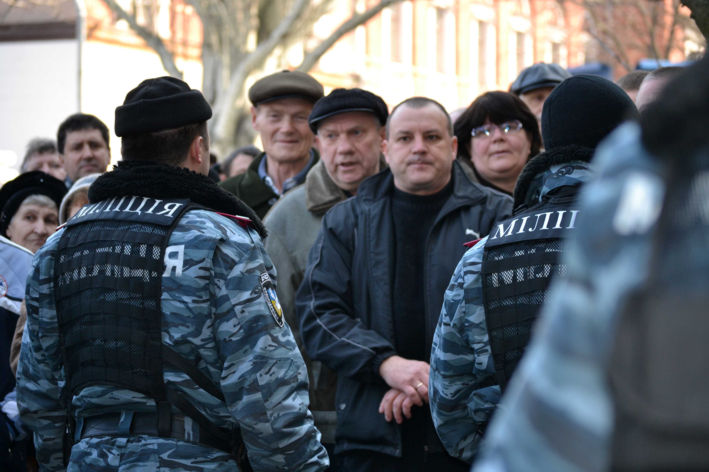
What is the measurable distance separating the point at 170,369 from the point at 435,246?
4.83 feet

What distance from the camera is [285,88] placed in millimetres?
5691

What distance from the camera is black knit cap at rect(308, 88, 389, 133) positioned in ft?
16.8

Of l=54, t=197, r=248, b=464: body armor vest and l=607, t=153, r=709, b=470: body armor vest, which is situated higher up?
l=607, t=153, r=709, b=470: body armor vest

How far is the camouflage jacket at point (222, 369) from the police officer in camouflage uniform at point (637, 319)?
196 centimetres

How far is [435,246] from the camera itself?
13.7ft

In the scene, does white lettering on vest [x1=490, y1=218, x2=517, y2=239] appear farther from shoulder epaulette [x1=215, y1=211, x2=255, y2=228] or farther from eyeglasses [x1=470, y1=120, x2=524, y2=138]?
eyeglasses [x1=470, y1=120, x2=524, y2=138]

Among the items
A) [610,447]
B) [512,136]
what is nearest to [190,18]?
[512,136]

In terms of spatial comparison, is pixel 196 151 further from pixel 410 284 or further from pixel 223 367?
pixel 410 284

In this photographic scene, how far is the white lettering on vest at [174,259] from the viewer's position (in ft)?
9.96

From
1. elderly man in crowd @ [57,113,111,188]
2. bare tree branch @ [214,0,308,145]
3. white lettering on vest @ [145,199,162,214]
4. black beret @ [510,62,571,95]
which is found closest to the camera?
white lettering on vest @ [145,199,162,214]

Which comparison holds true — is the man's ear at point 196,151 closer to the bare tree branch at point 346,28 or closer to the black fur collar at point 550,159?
the black fur collar at point 550,159

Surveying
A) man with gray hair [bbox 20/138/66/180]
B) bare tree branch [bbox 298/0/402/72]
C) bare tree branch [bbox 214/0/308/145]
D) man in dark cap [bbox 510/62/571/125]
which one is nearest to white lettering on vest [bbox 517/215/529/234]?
man in dark cap [bbox 510/62/571/125]

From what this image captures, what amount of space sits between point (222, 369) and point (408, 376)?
105 cm

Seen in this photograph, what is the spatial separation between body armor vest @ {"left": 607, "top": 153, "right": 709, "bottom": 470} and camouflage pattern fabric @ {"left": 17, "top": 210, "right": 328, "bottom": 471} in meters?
2.04
